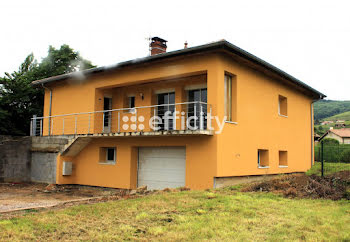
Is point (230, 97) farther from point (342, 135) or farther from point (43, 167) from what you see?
point (342, 135)

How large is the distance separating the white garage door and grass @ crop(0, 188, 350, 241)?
13.7ft

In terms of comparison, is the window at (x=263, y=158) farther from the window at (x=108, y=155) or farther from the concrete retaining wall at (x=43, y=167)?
the concrete retaining wall at (x=43, y=167)

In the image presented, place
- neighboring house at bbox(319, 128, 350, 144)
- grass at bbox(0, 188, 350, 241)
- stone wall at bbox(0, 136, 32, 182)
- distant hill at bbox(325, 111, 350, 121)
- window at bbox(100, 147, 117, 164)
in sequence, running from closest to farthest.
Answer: grass at bbox(0, 188, 350, 241)
window at bbox(100, 147, 117, 164)
stone wall at bbox(0, 136, 32, 182)
neighboring house at bbox(319, 128, 350, 144)
distant hill at bbox(325, 111, 350, 121)

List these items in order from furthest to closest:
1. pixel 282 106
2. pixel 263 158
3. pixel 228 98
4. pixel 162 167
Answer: pixel 282 106 < pixel 263 158 < pixel 162 167 < pixel 228 98

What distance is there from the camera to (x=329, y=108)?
130125 mm

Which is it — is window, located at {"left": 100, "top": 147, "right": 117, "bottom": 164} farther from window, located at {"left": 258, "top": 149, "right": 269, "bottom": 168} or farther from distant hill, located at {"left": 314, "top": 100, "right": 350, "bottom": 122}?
distant hill, located at {"left": 314, "top": 100, "right": 350, "bottom": 122}

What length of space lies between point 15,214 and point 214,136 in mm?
6626

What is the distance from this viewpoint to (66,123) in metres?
17.5

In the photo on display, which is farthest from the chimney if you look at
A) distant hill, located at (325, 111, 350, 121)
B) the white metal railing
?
distant hill, located at (325, 111, 350, 121)

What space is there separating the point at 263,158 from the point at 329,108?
128 m

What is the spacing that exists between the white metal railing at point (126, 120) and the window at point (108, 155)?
915 mm

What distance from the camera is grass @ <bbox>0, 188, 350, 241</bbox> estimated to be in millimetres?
6148

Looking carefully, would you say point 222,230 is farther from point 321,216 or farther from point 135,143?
point 135,143

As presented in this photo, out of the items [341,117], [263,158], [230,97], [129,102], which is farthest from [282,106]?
[341,117]
